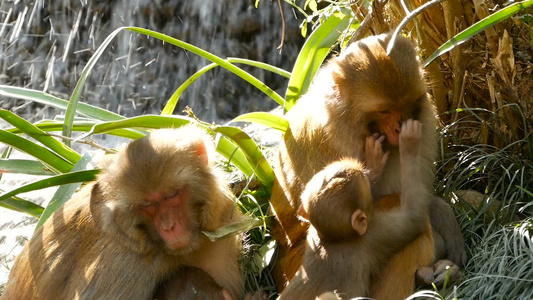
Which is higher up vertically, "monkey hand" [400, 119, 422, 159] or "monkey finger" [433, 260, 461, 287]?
"monkey hand" [400, 119, 422, 159]

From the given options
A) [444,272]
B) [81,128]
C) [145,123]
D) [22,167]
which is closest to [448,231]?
[444,272]

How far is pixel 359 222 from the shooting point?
3.90m

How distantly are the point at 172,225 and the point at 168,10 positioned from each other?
20.9ft

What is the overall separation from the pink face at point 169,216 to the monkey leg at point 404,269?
101 cm

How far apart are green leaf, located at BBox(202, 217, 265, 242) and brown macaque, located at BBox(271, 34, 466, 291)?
180mm

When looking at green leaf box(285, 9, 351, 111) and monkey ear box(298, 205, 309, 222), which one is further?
green leaf box(285, 9, 351, 111)

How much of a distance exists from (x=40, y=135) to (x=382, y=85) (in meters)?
2.09

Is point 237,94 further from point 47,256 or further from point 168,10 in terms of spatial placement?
point 47,256

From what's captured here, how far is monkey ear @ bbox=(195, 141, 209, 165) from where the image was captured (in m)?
4.31

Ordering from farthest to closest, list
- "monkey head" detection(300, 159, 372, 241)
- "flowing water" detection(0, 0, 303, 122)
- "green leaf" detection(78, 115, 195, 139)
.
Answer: "flowing water" detection(0, 0, 303, 122) → "green leaf" detection(78, 115, 195, 139) → "monkey head" detection(300, 159, 372, 241)

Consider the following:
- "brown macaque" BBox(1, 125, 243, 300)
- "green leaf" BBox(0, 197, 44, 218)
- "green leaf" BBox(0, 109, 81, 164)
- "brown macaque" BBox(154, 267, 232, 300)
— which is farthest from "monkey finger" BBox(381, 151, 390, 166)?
"green leaf" BBox(0, 197, 44, 218)

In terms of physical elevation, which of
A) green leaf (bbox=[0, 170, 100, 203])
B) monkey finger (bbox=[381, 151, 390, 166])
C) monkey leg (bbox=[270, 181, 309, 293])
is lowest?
monkey leg (bbox=[270, 181, 309, 293])

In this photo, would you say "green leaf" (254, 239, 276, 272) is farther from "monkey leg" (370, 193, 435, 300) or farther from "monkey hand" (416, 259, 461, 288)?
"monkey hand" (416, 259, 461, 288)

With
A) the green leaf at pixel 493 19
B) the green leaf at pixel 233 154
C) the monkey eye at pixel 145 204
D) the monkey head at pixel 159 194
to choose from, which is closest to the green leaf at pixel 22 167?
the monkey head at pixel 159 194
